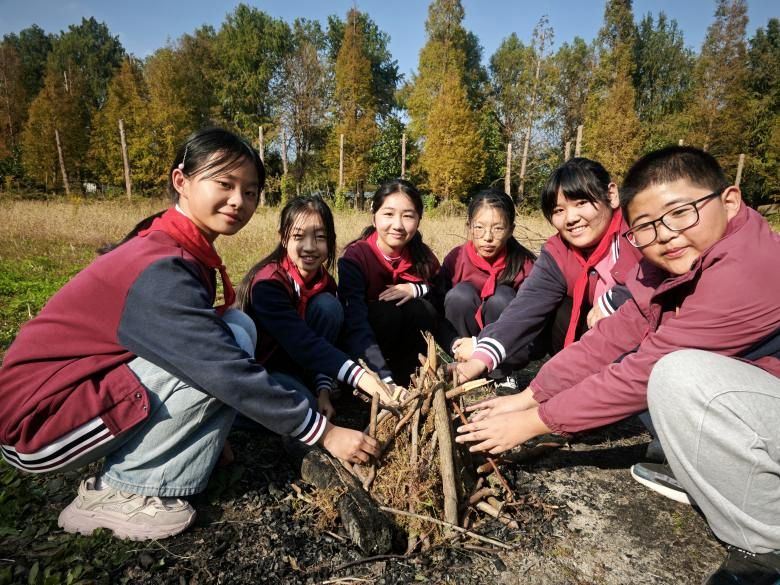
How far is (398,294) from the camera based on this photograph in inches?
131

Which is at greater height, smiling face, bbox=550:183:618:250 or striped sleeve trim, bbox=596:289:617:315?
smiling face, bbox=550:183:618:250

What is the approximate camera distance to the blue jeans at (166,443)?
1652mm

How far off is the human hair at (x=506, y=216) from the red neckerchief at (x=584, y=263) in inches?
20.3

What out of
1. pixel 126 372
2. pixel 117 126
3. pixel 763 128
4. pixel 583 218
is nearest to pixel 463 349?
pixel 583 218

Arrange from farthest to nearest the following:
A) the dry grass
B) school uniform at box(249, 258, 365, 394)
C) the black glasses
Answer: the dry grass, school uniform at box(249, 258, 365, 394), the black glasses

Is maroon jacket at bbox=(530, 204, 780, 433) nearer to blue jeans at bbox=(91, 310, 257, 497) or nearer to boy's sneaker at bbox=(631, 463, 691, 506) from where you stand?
boy's sneaker at bbox=(631, 463, 691, 506)

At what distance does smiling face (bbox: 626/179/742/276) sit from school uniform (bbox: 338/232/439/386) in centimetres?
181

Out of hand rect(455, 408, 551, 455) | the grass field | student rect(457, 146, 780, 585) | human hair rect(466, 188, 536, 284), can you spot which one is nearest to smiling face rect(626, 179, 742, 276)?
student rect(457, 146, 780, 585)

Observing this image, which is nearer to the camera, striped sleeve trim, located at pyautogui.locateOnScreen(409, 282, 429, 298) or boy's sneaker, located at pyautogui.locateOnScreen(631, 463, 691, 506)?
boy's sneaker, located at pyautogui.locateOnScreen(631, 463, 691, 506)

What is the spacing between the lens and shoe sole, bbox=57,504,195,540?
1671 mm

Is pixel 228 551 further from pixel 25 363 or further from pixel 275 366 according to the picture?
pixel 275 366

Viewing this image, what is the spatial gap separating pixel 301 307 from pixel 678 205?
2.05m

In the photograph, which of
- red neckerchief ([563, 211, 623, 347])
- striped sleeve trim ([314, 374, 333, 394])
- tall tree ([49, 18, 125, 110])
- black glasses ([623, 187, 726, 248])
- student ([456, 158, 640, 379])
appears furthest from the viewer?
tall tree ([49, 18, 125, 110])

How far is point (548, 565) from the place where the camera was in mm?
1732
